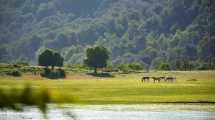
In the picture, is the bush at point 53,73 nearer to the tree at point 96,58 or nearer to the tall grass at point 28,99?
the tree at point 96,58

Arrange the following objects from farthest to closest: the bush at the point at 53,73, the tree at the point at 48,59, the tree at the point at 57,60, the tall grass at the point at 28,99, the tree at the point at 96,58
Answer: the tree at the point at 96,58, the tree at the point at 57,60, the tree at the point at 48,59, the bush at the point at 53,73, the tall grass at the point at 28,99

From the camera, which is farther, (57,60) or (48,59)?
(57,60)

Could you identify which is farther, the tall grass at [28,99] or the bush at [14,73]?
the bush at [14,73]

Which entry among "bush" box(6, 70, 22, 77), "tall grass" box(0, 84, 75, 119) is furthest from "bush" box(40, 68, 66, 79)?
"tall grass" box(0, 84, 75, 119)

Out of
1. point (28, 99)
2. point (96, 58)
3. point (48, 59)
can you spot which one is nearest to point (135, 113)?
point (28, 99)

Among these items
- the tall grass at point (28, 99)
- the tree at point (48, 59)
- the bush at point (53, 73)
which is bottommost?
Answer: the bush at point (53, 73)

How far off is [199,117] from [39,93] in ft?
125

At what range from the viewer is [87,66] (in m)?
131

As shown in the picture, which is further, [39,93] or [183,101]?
[183,101]

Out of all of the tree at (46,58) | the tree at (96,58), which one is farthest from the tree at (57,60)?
the tree at (96,58)

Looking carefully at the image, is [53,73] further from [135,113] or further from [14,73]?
[135,113]

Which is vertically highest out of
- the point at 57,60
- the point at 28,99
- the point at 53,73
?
the point at 57,60

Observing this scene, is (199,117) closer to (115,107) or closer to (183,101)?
(115,107)

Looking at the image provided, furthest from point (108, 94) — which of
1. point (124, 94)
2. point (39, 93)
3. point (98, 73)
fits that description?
point (39, 93)
